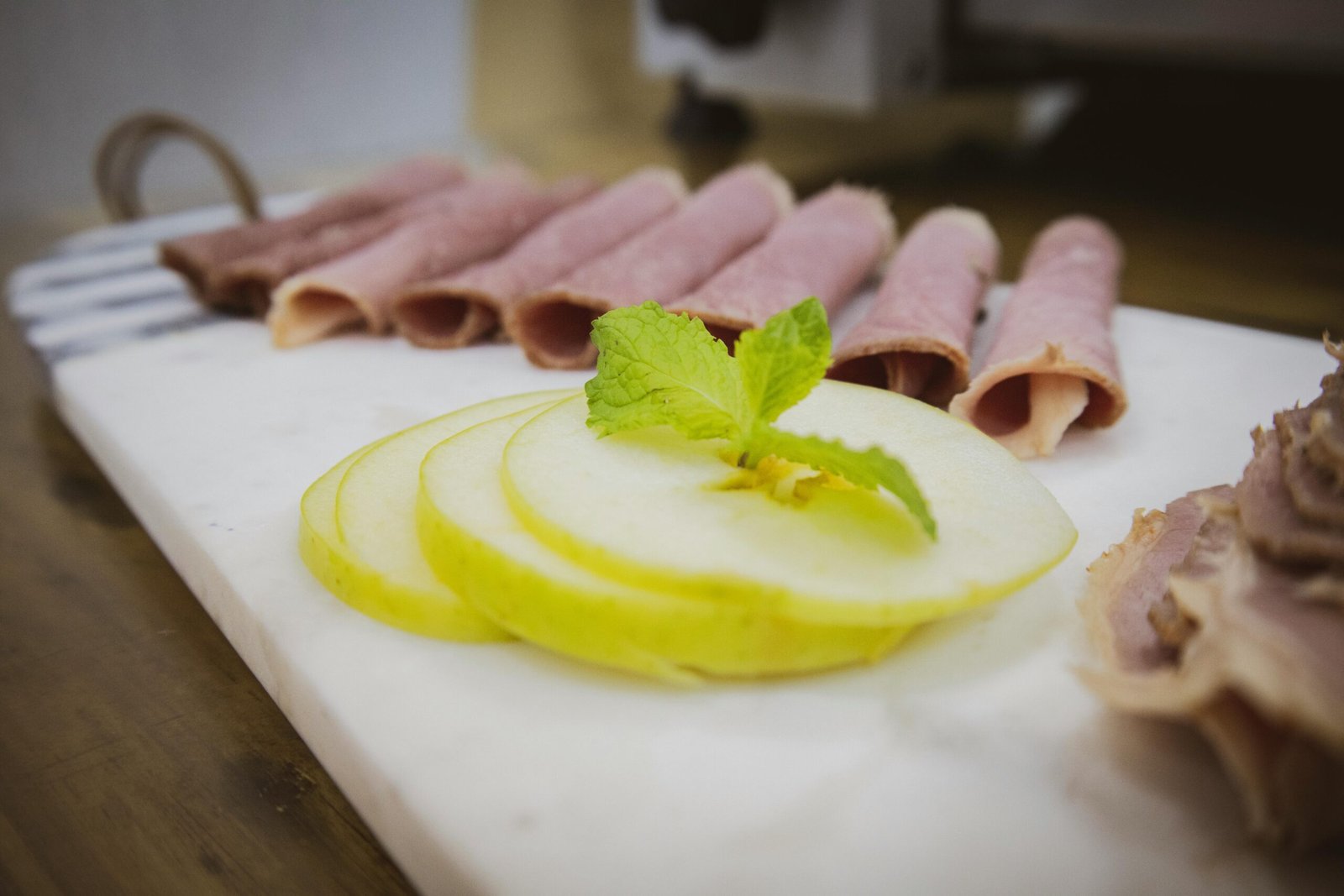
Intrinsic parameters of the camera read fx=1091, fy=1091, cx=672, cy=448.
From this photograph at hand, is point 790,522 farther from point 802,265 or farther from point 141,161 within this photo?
point 141,161

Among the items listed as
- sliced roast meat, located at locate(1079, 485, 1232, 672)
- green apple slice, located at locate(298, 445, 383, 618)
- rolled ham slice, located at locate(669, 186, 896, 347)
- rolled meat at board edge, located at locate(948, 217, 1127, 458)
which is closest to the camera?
sliced roast meat, located at locate(1079, 485, 1232, 672)

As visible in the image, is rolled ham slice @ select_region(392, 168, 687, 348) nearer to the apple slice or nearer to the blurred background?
the apple slice

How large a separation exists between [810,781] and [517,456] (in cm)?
49

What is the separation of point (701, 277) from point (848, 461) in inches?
46.6

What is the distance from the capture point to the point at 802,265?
2.14m

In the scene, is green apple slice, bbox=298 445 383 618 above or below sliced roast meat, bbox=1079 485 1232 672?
below

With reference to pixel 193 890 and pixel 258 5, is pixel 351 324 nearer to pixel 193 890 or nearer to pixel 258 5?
pixel 193 890

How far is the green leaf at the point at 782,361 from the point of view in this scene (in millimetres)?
1265

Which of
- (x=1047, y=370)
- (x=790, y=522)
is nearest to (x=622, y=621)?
(x=790, y=522)

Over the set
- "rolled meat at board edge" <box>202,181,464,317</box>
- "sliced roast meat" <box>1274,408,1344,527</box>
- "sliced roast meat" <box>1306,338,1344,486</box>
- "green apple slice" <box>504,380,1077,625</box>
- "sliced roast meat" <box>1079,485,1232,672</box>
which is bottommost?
"rolled meat at board edge" <box>202,181,464,317</box>

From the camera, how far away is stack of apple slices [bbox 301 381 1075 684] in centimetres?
105

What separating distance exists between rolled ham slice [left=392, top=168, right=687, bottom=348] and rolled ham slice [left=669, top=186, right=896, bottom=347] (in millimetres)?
349

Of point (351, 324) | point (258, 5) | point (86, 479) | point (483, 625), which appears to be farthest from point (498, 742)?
point (258, 5)

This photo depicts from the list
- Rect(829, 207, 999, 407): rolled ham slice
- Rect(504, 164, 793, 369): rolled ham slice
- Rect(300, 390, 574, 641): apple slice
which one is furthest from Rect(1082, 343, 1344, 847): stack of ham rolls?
Rect(504, 164, 793, 369): rolled ham slice
